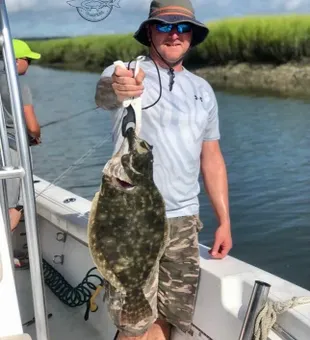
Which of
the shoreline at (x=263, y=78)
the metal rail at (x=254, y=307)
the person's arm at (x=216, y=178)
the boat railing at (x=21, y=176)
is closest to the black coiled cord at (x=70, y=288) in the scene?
the person's arm at (x=216, y=178)

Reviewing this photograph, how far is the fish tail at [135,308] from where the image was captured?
268 cm

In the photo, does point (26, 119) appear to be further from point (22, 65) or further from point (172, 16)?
point (172, 16)

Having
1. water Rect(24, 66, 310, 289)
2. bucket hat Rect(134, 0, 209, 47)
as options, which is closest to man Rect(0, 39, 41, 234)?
water Rect(24, 66, 310, 289)

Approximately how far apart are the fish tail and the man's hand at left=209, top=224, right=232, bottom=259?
506mm

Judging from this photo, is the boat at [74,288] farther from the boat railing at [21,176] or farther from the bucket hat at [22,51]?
the bucket hat at [22,51]

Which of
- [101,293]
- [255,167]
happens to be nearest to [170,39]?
[101,293]

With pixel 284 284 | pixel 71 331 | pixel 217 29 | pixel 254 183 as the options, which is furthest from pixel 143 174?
pixel 217 29

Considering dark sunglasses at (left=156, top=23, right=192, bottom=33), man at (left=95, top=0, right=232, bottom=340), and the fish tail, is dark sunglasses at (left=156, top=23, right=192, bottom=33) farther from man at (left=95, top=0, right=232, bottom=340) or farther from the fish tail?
the fish tail

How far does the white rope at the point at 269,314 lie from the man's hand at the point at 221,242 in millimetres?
506

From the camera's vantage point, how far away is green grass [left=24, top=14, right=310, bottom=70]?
28359 millimetres

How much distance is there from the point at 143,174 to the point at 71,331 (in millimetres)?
1889

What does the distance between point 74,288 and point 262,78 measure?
27.3m

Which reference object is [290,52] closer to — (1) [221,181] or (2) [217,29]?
(2) [217,29]

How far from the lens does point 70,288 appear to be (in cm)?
422
